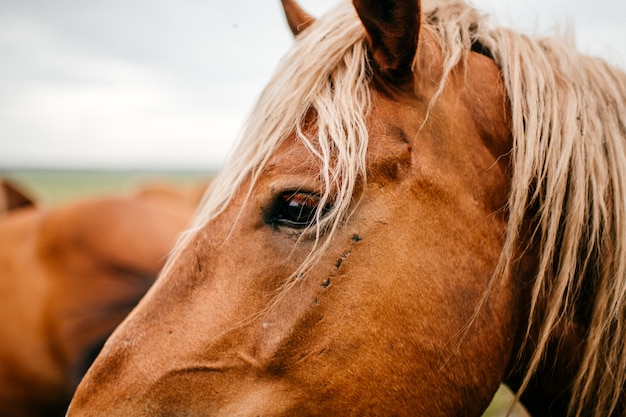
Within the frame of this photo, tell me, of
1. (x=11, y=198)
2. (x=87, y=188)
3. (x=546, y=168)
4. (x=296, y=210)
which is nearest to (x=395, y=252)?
(x=296, y=210)

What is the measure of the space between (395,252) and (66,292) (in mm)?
3024

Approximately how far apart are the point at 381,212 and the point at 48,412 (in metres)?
3.38

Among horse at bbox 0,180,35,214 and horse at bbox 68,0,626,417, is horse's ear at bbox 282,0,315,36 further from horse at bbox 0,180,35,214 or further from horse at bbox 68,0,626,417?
horse at bbox 0,180,35,214

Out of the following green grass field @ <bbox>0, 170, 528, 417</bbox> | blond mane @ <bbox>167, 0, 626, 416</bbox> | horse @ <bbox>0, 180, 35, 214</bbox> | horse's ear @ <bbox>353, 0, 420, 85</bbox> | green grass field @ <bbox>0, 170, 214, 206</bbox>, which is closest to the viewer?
horse's ear @ <bbox>353, 0, 420, 85</bbox>

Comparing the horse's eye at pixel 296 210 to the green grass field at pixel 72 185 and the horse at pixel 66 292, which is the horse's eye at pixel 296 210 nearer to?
the horse at pixel 66 292

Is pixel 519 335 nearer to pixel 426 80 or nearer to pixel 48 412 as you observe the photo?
pixel 426 80

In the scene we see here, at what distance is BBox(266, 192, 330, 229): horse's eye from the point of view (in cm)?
138

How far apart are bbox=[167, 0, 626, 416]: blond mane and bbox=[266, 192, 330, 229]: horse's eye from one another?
0.16 ft

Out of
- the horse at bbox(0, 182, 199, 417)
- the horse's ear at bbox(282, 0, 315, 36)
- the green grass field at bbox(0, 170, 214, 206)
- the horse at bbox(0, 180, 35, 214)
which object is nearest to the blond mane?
the horse's ear at bbox(282, 0, 315, 36)

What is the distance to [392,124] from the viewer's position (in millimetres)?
1447

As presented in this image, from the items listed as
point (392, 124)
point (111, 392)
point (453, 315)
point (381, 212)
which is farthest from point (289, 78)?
point (111, 392)

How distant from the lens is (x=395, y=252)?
137 cm

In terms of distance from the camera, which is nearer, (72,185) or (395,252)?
(395,252)

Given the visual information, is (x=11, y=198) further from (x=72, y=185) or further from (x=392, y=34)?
(x=72, y=185)
